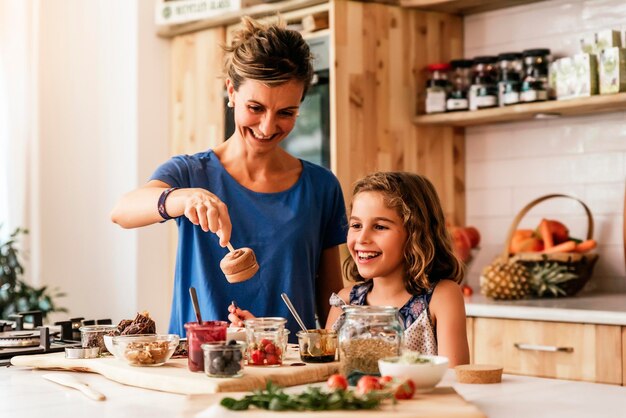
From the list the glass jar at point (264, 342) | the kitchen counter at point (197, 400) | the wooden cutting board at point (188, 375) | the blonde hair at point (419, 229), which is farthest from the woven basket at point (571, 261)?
the glass jar at point (264, 342)

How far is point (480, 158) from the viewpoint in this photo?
425 centimetres

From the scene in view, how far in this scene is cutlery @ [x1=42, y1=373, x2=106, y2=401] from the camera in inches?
67.7

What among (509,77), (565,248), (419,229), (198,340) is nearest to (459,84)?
(509,77)

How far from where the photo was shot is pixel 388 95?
4.04 meters

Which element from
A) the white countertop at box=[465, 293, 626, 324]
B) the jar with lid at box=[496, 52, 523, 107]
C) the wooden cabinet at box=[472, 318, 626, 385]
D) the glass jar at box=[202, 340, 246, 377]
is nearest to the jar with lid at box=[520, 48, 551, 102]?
the jar with lid at box=[496, 52, 523, 107]

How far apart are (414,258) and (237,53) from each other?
0.70 m

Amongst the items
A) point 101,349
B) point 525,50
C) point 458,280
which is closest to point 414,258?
point 458,280

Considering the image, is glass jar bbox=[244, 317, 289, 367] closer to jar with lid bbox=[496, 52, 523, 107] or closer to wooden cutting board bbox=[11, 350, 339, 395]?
wooden cutting board bbox=[11, 350, 339, 395]

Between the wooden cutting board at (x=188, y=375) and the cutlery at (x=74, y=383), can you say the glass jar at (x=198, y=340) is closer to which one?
the wooden cutting board at (x=188, y=375)

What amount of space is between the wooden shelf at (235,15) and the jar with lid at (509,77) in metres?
0.78

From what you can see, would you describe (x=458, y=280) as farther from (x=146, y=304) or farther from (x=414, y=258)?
(x=146, y=304)

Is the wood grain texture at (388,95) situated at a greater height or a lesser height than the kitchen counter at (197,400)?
greater

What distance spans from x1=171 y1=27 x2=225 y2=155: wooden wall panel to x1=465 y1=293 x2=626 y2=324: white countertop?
1586mm

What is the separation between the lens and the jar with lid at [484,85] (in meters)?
3.90
